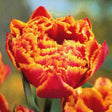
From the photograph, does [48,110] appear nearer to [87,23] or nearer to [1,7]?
[87,23]

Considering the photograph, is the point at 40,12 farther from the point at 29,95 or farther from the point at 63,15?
the point at 63,15

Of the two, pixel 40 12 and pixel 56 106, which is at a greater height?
pixel 40 12

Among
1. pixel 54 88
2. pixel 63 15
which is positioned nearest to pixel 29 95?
pixel 54 88

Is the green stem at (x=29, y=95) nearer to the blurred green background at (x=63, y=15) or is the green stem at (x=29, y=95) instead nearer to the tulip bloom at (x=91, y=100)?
the tulip bloom at (x=91, y=100)

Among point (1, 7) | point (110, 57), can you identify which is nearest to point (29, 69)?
point (1, 7)

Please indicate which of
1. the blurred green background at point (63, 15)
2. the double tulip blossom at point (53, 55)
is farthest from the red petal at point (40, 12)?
the blurred green background at point (63, 15)

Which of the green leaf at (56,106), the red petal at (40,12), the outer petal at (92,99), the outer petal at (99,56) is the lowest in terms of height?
the green leaf at (56,106)
